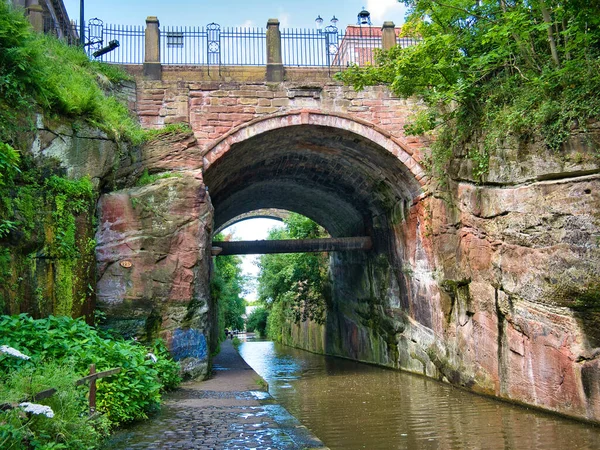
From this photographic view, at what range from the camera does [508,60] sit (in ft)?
30.5

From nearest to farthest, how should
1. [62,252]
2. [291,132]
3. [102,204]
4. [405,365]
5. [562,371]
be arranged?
[562,371]
[62,252]
[102,204]
[291,132]
[405,365]

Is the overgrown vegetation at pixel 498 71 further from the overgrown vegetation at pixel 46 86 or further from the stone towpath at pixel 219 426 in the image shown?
the stone towpath at pixel 219 426

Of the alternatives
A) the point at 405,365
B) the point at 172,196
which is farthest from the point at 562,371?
the point at 172,196

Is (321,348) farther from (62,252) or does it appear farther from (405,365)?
(62,252)

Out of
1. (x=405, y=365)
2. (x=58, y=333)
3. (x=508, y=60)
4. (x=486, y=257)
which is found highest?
(x=508, y=60)

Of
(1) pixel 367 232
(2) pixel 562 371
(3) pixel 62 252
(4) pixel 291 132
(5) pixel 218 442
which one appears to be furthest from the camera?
(1) pixel 367 232

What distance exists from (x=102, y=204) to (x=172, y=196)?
126cm

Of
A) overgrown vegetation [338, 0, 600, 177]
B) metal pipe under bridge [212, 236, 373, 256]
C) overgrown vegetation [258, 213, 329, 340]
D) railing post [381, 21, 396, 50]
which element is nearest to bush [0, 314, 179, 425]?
overgrown vegetation [338, 0, 600, 177]

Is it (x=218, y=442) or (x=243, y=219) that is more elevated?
(x=243, y=219)

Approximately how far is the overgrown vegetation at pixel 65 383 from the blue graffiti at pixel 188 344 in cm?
244

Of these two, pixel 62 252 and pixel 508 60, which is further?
pixel 508 60

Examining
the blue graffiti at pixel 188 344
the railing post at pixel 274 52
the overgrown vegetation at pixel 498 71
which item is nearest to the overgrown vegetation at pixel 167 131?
the railing post at pixel 274 52

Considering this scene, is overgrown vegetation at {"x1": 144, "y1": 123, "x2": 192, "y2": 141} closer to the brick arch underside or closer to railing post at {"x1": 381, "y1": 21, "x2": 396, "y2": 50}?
the brick arch underside

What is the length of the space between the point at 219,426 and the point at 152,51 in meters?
9.23
